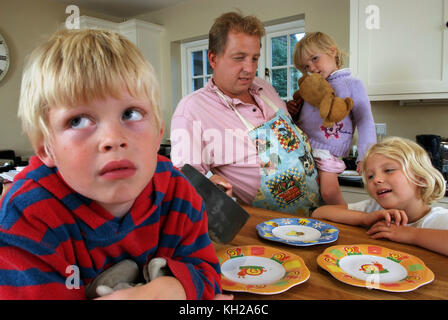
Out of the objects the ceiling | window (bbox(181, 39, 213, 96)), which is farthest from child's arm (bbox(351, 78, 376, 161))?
the ceiling

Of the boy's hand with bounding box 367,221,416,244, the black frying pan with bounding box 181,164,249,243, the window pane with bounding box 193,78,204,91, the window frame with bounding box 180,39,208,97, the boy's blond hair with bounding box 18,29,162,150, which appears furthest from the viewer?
the window pane with bounding box 193,78,204,91

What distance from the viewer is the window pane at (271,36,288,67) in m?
3.28

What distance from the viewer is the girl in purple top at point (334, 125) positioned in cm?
145

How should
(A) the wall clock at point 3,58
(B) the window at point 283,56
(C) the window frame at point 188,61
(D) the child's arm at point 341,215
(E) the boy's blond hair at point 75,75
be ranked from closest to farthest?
(E) the boy's blond hair at point 75,75 < (D) the child's arm at point 341,215 < (B) the window at point 283,56 < (A) the wall clock at point 3,58 < (C) the window frame at point 188,61

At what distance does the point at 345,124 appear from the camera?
1.50 m

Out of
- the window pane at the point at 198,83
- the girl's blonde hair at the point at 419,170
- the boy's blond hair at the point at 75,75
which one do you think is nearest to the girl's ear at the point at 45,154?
the boy's blond hair at the point at 75,75

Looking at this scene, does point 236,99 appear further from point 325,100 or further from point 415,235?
point 415,235

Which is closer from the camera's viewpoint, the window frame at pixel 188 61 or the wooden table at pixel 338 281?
the wooden table at pixel 338 281

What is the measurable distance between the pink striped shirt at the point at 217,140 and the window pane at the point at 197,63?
9.40 ft

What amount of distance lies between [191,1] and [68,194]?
373 cm

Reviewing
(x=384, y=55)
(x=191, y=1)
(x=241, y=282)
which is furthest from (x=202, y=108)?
(x=191, y=1)

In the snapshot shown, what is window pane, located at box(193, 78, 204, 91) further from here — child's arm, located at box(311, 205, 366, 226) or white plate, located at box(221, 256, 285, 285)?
white plate, located at box(221, 256, 285, 285)

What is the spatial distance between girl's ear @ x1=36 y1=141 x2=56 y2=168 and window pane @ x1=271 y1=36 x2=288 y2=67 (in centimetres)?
305

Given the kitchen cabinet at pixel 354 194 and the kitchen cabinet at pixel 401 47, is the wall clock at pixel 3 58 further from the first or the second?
the kitchen cabinet at pixel 354 194
